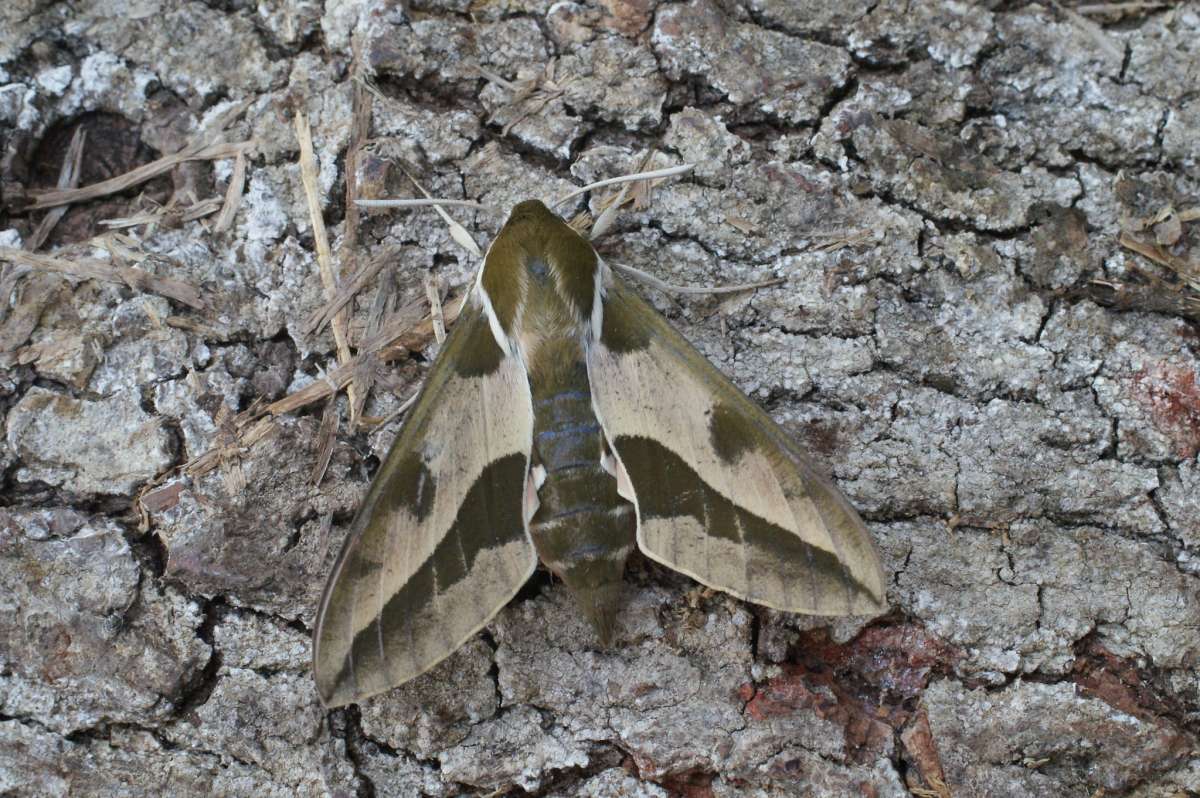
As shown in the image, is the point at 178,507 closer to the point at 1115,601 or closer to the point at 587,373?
the point at 587,373

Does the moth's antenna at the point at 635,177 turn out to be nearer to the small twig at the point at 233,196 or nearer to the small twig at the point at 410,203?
the small twig at the point at 410,203

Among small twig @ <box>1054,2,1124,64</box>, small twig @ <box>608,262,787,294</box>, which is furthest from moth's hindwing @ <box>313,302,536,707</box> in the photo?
small twig @ <box>1054,2,1124,64</box>

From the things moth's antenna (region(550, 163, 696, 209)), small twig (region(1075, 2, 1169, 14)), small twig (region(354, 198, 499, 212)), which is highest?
small twig (region(1075, 2, 1169, 14))

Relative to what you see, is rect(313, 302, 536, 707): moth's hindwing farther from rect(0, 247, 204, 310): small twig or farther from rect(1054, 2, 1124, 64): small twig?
rect(1054, 2, 1124, 64): small twig

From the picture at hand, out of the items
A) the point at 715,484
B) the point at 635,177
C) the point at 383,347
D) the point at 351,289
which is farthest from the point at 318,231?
the point at 715,484

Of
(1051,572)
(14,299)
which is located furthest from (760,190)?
(14,299)

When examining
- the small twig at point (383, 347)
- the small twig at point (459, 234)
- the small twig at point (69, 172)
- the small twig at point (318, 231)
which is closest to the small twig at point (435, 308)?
the small twig at point (383, 347)
